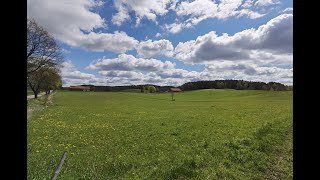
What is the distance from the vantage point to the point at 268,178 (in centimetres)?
1001

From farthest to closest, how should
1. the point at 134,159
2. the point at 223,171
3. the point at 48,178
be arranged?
the point at 134,159, the point at 223,171, the point at 48,178

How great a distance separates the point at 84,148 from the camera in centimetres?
1609
